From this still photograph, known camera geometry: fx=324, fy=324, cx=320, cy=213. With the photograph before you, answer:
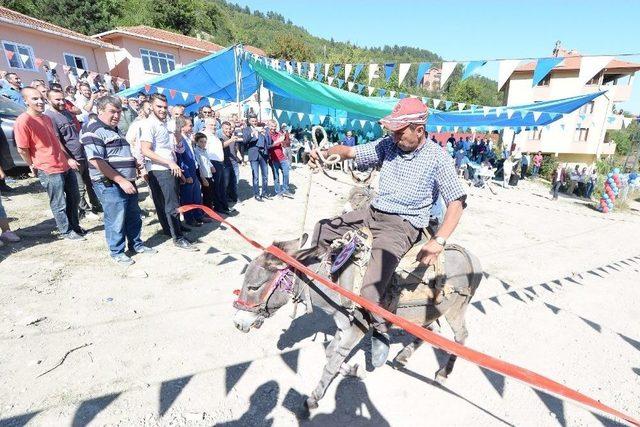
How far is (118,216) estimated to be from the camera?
4.67m

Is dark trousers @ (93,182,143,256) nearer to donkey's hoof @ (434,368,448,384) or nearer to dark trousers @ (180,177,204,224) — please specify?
dark trousers @ (180,177,204,224)

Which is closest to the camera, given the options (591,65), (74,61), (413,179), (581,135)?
(413,179)

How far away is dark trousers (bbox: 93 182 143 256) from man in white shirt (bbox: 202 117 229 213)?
8.50ft

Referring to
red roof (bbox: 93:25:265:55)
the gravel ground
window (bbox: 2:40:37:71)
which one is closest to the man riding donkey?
the gravel ground

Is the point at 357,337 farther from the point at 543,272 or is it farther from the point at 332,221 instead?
the point at 543,272

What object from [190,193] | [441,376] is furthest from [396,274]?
[190,193]

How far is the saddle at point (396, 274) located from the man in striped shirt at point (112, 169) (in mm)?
3329

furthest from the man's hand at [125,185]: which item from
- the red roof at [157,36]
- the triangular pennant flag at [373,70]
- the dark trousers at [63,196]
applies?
the red roof at [157,36]

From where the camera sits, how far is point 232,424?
8.83 feet

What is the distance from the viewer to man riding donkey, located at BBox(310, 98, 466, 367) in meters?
2.54

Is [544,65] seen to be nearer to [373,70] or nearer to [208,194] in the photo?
[373,70]

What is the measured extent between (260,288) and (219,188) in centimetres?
526

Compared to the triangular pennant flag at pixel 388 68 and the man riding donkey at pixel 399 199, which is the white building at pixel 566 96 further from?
the man riding donkey at pixel 399 199

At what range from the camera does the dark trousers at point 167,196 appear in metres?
5.07
